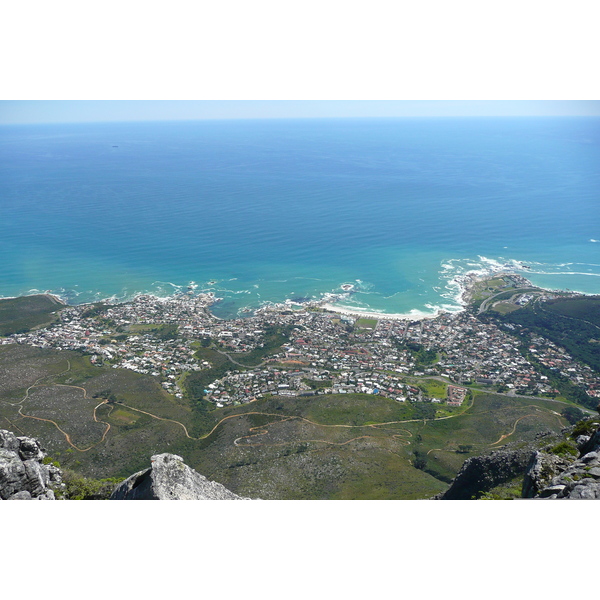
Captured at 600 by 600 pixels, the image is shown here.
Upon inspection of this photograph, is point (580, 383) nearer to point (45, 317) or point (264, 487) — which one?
point (264, 487)

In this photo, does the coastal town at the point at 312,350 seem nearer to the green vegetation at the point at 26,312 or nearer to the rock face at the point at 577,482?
the green vegetation at the point at 26,312

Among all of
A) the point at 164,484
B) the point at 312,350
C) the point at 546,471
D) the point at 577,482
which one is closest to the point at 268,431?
the point at 312,350

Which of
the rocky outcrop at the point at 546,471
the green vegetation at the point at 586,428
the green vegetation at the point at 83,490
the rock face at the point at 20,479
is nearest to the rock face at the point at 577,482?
the rocky outcrop at the point at 546,471

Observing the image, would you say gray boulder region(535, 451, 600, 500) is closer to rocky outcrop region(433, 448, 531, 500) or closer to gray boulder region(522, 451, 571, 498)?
gray boulder region(522, 451, 571, 498)

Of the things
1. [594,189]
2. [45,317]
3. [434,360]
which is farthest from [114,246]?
[594,189]
